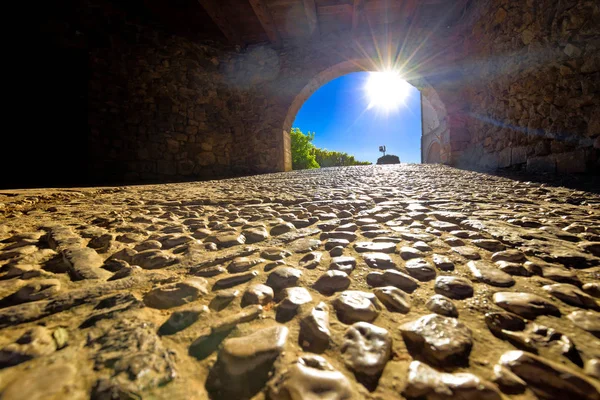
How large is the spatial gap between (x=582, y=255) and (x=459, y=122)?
6.55 meters

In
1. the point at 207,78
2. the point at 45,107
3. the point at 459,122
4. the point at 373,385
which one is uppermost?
the point at 207,78

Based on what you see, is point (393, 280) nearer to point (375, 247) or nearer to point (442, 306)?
point (442, 306)

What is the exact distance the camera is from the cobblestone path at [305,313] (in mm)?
456

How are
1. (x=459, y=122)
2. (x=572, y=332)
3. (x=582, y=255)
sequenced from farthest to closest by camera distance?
(x=459, y=122) < (x=582, y=255) < (x=572, y=332)

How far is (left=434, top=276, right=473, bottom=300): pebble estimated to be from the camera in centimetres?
73

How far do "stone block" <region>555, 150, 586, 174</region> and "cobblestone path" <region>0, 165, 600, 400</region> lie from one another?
2.85 metres

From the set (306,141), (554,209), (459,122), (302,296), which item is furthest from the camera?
(306,141)

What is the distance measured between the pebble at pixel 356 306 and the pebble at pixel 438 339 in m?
0.08

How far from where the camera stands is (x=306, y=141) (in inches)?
950

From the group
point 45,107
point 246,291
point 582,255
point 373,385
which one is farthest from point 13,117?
point 582,255

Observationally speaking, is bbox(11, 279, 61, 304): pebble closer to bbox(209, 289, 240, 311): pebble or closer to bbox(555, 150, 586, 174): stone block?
bbox(209, 289, 240, 311): pebble

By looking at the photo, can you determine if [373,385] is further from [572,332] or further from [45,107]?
[45,107]

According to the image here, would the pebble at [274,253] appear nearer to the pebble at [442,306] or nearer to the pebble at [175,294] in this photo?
the pebble at [175,294]

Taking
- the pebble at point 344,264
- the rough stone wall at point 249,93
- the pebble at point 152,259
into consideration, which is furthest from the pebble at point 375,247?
the rough stone wall at point 249,93
